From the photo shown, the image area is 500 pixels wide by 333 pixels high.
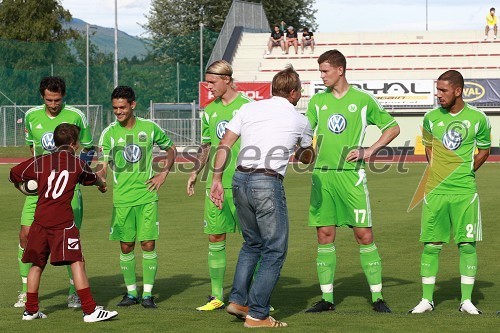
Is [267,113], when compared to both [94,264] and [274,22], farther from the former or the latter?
[274,22]

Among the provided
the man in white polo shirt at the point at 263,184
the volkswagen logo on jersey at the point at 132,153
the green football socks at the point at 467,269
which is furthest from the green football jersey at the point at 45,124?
the green football socks at the point at 467,269

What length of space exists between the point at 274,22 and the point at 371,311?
229 ft

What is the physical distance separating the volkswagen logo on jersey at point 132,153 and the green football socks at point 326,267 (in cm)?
204

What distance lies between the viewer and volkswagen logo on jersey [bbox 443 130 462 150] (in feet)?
30.9

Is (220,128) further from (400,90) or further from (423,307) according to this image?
(400,90)

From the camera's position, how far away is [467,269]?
932cm

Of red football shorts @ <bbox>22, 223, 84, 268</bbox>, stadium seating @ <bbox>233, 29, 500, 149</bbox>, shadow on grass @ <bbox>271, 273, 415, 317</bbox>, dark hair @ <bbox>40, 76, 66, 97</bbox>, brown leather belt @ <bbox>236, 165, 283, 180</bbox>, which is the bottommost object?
shadow on grass @ <bbox>271, 273, 415, 317</bbox>

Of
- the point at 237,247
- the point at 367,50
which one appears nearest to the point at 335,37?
the point at 367,50

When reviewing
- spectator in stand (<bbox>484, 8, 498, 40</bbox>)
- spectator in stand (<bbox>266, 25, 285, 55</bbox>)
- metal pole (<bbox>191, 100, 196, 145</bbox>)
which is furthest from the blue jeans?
spectator in stand (<bbox>484, 8, 498, 40</bbox>)

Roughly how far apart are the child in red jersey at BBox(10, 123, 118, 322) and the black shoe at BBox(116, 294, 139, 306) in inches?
42.1

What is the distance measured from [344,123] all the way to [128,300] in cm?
272

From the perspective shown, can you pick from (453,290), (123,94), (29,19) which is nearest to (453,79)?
(453,290)

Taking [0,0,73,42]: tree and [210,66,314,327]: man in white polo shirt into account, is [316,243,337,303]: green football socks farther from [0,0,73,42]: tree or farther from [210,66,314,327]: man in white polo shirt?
[0,0,73,42]: tree

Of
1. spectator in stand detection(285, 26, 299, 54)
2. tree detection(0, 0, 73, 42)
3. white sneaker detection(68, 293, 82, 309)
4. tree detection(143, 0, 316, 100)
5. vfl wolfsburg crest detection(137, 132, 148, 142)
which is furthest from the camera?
tree detection(143, 0, 316, 100)
